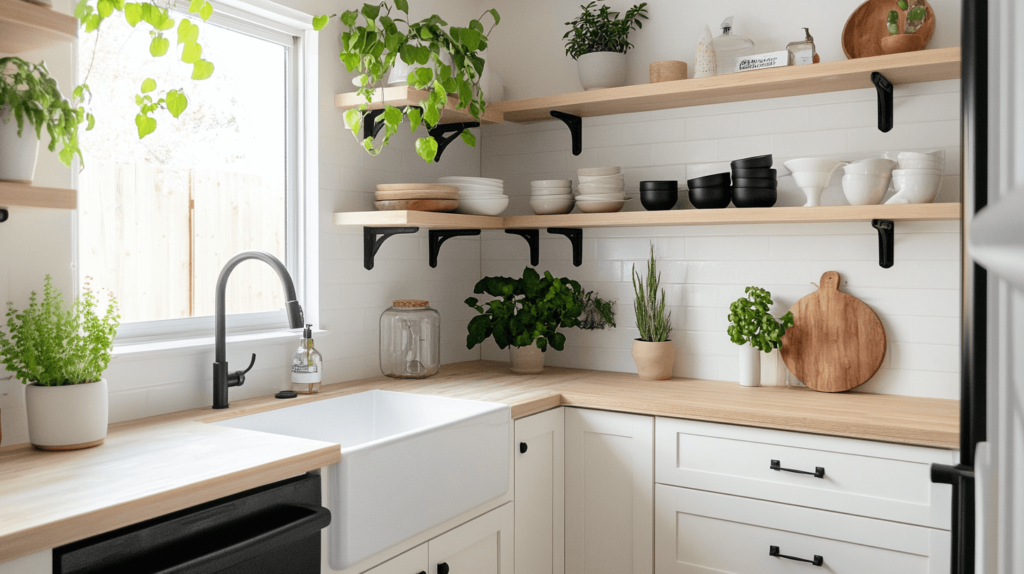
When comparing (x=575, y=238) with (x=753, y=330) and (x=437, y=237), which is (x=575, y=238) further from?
(x=753, y=330)

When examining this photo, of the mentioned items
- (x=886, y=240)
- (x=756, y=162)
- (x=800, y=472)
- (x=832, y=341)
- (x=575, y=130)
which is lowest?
(x=800, y=472)

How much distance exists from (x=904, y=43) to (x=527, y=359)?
1.69 m

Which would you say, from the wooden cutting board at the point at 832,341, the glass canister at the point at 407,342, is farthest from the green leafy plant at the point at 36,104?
the wooden cutting board at the point at 832,341

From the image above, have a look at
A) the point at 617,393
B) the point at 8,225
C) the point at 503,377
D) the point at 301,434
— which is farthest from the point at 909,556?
the point at 8,225

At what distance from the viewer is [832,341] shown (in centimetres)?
266

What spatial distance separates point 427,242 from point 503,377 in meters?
0.68

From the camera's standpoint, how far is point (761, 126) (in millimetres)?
2846

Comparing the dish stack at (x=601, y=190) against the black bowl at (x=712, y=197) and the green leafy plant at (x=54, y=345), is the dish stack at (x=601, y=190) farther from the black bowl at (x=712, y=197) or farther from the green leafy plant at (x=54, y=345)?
the green leafy plant at (x=54, y=345)

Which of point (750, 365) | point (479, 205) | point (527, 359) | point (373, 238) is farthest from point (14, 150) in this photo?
point (750, 365)

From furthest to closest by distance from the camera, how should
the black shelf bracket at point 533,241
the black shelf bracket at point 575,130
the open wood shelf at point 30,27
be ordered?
the black shelf bracket at point 533,241 < the black shelf bracket at point 575,130 < the open wood shelf at point 30,27

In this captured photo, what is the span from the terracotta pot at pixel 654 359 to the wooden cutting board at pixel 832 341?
412 mm

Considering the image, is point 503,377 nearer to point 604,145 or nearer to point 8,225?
point 604,145

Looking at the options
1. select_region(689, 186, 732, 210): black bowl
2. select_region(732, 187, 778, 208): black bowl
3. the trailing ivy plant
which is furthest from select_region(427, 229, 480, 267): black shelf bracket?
the trailing ivy plant

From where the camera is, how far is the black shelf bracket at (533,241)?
10.9ft
